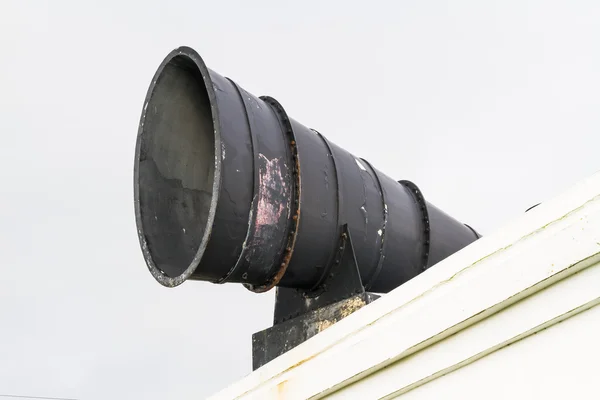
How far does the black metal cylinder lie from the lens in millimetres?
2875

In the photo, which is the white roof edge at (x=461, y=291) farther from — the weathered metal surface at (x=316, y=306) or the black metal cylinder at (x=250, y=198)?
the weathered metal surface at (x=316, y=306)

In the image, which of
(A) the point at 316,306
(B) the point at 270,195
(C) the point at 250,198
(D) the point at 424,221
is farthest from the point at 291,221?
(D) the point at 424,221

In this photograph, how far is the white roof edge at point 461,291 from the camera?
1.39 meters

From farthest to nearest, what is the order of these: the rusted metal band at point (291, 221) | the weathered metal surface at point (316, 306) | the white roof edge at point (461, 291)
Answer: the weathered metal surface at point (316, 306) < the rusted metal band at point (291, 221) < the white roof edge at point (461, 291)

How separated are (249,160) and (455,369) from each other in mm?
1555

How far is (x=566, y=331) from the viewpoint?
141 cm

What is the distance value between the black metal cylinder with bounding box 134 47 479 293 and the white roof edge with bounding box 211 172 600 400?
2.74ft

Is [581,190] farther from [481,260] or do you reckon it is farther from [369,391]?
[369,391]

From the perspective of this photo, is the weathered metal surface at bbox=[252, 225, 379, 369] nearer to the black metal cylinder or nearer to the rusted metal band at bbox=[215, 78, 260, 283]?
the black metal cylinder


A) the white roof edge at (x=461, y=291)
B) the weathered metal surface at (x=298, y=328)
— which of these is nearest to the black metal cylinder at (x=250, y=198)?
the weathered metal surface at (x=298, y=328)

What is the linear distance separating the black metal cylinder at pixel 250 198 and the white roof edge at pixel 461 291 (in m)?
0.84

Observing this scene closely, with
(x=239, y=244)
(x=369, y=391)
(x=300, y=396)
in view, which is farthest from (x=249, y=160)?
(x=369, y=391)

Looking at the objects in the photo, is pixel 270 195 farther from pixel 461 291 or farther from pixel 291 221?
pixel 461 291

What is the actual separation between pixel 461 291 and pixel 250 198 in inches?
57.4
